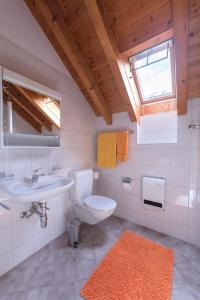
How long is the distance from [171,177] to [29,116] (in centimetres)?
192

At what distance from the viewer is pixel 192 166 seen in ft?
5.96

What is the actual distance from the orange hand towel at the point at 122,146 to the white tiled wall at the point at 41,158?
0.52 metres

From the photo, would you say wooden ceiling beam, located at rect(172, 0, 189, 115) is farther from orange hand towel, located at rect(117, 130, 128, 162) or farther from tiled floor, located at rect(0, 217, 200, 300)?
tiled floor, located at rect(0, 217, 200, 300)

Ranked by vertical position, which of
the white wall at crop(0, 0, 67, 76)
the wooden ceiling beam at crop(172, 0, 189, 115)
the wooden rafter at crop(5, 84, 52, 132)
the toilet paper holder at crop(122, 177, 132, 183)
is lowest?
the toilet paper holder at crop(122, 177, 132, 183)

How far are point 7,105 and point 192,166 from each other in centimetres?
217

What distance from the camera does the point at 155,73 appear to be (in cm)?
A: 193

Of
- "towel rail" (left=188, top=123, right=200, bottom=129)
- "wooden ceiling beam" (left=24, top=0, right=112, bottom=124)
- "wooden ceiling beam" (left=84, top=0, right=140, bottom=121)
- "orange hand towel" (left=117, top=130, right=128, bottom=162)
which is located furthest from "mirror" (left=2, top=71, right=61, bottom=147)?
"towel rail" (left=188, top=123, right=200, bottom=129)

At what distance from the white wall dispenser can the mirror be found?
1367 mm

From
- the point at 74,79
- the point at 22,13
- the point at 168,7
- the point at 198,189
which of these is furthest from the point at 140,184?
the point at 22,13

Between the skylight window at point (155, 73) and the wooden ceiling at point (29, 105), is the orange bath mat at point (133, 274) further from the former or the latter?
the skylight window at point (155, 73)

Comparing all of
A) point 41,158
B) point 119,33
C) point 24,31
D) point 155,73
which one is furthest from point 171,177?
point 24,31

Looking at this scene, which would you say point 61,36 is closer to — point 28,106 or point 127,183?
point 28,106

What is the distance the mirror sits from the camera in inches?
54.1

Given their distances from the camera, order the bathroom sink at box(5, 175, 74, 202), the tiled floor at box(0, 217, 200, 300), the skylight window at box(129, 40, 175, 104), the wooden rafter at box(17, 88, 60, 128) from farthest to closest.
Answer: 1. the skylight window at box(129, 40, 175, 104)
2. the wooden rafter at box(17, 88, 60, 128)
3. the tiled floor at box(0, 217, 200, 300)
4. the bathroom sink at box(5, 175, 74, 202)
